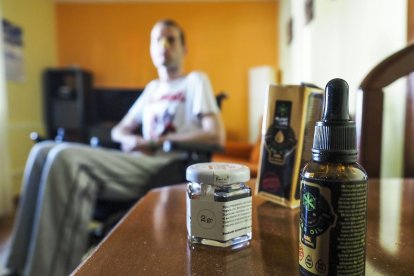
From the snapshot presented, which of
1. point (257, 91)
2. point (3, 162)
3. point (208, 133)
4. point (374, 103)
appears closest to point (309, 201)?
point (374, 103)

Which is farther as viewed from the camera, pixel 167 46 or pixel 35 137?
pixel 167 46

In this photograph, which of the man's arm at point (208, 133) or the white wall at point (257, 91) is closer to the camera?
the man's arm at point (208, 133)

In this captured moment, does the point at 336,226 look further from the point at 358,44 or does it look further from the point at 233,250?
the point at 358,44

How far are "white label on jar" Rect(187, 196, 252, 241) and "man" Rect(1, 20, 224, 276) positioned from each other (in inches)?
28.5

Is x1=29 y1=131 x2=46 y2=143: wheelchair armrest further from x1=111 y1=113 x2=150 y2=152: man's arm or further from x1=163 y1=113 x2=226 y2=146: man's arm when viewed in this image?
x1=163 y1=113 x2=226 y2=146: man's arm

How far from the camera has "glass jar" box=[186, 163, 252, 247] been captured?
354 mm

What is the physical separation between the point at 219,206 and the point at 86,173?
0.77m

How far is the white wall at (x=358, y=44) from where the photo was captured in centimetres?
83

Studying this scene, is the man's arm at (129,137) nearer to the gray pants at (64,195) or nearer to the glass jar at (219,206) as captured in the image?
the gray pants at (64,195)

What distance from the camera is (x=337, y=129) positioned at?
0.27 metres

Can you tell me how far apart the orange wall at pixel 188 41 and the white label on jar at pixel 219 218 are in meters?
3.42

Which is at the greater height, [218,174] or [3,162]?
[218,174]

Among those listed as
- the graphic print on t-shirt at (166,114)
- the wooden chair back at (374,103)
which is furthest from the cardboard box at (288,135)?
the graphic print on t-shirt at (166,114)

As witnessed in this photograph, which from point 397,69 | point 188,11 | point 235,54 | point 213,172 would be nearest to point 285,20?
point 235,54
